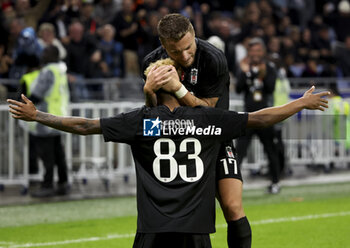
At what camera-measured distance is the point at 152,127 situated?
16.8ft

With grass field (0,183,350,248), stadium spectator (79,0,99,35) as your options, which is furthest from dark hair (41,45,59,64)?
stadium spectator (79,0,99,35)

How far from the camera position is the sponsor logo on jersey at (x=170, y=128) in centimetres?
511

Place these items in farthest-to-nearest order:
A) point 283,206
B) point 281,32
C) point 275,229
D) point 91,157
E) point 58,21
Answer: point 281,32
point 58,21
point 91,157
point 283,206
point 275,229

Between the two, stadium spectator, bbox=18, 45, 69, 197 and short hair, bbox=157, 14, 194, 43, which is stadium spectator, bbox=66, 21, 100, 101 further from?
short hair, bbox=157, 14, 194, 43

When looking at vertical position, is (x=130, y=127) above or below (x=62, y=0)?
below

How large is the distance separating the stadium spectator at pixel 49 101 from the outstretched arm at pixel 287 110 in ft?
24.6

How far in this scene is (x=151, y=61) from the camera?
242 inches

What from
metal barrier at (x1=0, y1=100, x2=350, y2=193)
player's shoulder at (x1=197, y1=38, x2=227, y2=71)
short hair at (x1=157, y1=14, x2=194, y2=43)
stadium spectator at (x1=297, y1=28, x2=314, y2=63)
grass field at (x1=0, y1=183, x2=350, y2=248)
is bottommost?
grass field at (x1=0, y1=183, x2=350, y2=248)

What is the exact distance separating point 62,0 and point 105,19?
4.23 ft

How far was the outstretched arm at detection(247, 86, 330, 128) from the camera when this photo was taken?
17.3ft

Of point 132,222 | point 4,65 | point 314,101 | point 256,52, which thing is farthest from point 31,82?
point 314,101

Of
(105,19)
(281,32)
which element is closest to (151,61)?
(105,19)

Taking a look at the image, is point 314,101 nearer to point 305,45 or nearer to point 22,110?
point 22,110

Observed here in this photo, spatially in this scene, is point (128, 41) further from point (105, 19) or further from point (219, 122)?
point (219, 122)
